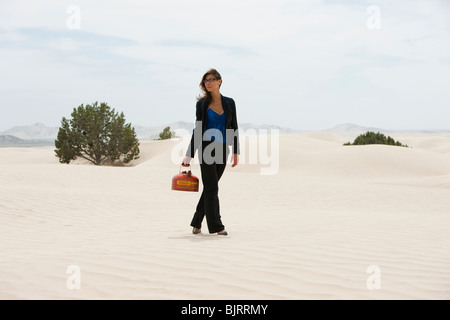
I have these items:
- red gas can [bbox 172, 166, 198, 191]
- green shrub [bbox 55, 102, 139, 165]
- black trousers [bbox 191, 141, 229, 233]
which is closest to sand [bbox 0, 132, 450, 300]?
black trousers [bbox 191, 141, 229, 233]

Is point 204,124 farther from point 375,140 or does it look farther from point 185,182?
point 375,140

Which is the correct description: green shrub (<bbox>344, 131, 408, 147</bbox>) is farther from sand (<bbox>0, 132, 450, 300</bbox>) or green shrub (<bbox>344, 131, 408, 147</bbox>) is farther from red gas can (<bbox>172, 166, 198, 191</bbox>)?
red gas can (<bbox>172, 166, 198, 191</bbox>)

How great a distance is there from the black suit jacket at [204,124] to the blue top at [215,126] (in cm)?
5

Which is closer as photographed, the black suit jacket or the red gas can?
the black suit jacket

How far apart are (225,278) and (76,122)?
30367 millimetres

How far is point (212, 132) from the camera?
6.00m

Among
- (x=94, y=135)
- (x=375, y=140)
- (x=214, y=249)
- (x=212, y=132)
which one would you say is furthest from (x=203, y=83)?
(x=375, y=140)

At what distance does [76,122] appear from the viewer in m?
32.7

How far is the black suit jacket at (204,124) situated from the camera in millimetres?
5988

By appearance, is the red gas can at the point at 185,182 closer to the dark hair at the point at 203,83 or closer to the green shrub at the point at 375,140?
the dark hair at the point at 203,83

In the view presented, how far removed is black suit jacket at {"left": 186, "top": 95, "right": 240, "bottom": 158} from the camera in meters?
5.99

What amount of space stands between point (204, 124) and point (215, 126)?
0.14 m

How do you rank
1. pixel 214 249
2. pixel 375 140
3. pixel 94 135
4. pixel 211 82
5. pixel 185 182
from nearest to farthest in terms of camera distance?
pixel 214 249
pixel 211 82
pixel 185 182
pixel 94 135
pixel 375 140

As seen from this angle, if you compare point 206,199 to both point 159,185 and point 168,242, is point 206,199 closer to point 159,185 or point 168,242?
point 168,242
